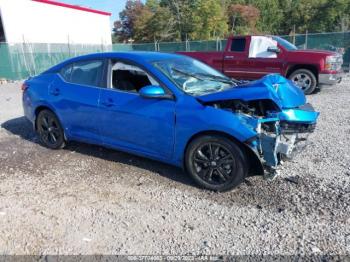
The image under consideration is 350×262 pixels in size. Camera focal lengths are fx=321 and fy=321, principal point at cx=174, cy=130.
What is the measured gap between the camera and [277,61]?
10.1 meters

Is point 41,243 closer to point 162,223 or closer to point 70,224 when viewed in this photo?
point 70,224

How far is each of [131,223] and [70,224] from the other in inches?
24.8

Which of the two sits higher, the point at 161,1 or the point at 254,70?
the point at 161,1

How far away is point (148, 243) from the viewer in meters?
2.97

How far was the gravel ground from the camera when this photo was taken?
294 centimetres

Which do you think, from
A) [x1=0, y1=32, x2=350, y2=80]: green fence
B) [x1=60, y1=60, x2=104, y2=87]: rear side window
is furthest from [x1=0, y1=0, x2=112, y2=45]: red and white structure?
[x1=60, y1=60, x2=104, y2=87]: rear side window

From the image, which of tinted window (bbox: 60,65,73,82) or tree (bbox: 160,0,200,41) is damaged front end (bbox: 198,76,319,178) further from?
tree (bbox: 160,0,200,41)

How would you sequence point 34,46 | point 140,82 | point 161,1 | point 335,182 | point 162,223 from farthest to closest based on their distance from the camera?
point 161,1 → point 34,46 → point 140,82 → point 335,182 → point 162,223

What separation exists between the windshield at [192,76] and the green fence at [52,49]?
13247mm

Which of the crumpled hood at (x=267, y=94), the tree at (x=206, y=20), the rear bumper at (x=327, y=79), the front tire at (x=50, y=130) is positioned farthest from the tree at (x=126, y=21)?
the crumpled hood at (x=267, y=94)

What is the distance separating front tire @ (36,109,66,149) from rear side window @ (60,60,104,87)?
74 cm

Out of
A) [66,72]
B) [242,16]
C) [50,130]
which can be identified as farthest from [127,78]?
[242,16]

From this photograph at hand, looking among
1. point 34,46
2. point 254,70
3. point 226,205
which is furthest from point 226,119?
point 34,46

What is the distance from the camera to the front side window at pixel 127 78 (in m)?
4.49
